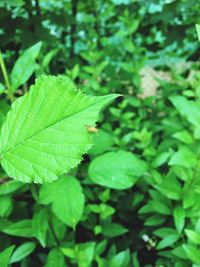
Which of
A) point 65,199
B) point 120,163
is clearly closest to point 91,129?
point 65,199

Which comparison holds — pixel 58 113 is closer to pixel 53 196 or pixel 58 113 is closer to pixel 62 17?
pixel 53 196

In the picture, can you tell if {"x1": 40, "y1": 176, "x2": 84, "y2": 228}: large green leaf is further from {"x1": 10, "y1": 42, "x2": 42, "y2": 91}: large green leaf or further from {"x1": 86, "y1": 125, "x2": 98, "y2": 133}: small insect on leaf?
{"x1": 86, "y1": 125, "x2": 98, "y2": 133}: small insect on leaf

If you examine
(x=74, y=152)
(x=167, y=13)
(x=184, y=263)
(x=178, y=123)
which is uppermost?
(x=74, y=152)

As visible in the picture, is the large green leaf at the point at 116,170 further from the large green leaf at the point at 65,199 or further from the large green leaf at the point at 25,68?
the large green leaf at the point at 25,68

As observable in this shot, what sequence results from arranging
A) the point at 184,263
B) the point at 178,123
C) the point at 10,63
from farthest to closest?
1. the point at 10,63
2. the point at 178,123
3. the point at 184,263

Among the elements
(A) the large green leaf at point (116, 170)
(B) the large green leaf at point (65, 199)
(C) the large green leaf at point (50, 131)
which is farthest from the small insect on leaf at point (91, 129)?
(A) the large green leaf at point (116, 170)

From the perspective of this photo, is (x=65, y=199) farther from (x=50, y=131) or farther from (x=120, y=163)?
(x=50, y=131)

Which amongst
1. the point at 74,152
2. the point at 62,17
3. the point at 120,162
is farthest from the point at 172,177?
the point at 62,17

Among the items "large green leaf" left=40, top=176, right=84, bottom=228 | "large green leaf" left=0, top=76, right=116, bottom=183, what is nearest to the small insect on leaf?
"large green leaf" left=0, top=76, right=116, bottom=183
